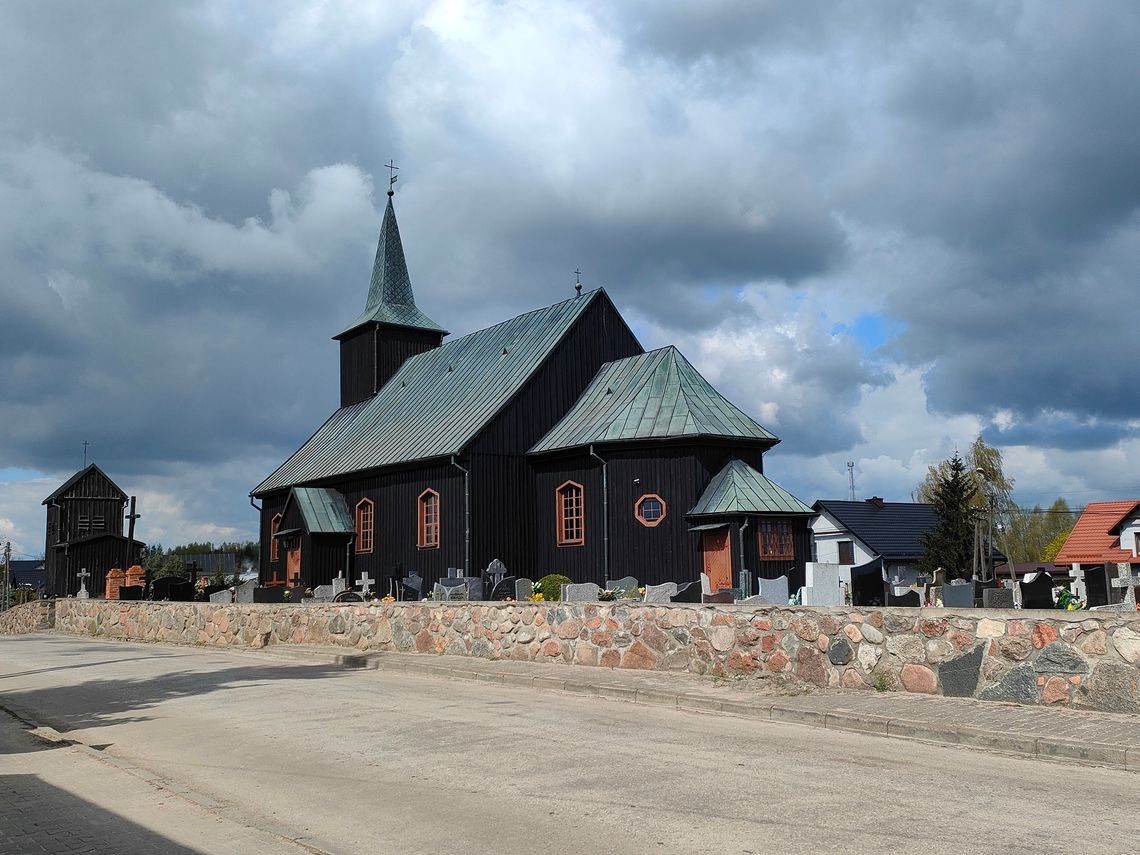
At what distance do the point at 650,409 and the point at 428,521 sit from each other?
8.04 metres

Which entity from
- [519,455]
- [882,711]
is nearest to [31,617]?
[519,455]

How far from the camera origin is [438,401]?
36125 millimetres

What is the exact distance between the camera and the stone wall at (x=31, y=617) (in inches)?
1349

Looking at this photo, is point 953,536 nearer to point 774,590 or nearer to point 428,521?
point 428,521

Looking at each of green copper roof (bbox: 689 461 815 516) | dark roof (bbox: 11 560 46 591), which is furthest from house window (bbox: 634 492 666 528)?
dark roof (bbox: 11 560 46 591)

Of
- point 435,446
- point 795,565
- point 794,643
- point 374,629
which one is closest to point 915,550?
point 795,565

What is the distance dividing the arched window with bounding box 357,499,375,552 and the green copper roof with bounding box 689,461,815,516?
1236cm

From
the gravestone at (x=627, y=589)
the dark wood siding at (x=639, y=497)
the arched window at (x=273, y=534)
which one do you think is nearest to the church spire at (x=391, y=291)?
the arched window at (x=273, y=534)

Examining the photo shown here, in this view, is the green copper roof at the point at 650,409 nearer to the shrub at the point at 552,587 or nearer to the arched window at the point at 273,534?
the shrub at the point at 552,587

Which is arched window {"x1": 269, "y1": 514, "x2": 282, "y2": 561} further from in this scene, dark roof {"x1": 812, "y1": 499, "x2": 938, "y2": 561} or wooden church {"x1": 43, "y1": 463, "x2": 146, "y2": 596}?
dark roof {"x1": 812, "y1": 499, "x2": 938, "y2": 561}

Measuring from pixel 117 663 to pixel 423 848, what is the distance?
15.6 m

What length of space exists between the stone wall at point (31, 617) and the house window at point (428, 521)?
12.8 m

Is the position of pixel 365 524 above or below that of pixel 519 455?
below

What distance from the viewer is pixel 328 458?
39438 mm
